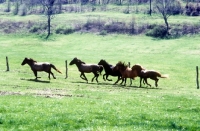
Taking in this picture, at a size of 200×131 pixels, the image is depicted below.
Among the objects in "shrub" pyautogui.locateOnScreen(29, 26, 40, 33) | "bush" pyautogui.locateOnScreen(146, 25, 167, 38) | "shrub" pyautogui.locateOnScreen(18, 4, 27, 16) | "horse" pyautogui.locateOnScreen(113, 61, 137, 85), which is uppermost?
"shrub" pyautogui.locateOnScreen(18, 4, 27, 16)

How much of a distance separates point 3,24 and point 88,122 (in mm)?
107051

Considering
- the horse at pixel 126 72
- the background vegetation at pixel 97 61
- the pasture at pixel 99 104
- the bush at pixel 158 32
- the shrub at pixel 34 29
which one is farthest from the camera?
the shrub at pixel 34 29

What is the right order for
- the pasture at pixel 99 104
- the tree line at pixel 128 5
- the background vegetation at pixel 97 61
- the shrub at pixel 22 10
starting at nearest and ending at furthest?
the pasture at pixel 99 104 < the background vegetation at pixel 97 61 < the tree line at pixel 128 5 < the shrub at pixel 22 10

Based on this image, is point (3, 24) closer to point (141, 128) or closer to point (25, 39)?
point (25, 39)

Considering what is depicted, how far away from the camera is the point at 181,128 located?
16125 mm

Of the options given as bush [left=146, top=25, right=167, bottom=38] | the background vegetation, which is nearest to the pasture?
the background vegetation

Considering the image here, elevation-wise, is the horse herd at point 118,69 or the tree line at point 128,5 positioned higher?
the tree line at point 128,5

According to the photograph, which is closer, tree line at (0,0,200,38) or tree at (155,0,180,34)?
tree at (155,0,180,34)

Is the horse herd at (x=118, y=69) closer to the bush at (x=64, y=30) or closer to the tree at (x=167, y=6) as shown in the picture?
the bush at (x=64, y=30)

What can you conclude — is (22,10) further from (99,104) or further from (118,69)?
(99,104)

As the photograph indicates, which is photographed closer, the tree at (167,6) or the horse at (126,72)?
the horse at (126,72)

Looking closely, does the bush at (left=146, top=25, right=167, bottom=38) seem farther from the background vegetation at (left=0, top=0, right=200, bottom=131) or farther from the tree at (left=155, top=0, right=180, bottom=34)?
the tree at (left=155, top=0, right=180, bottom=34)

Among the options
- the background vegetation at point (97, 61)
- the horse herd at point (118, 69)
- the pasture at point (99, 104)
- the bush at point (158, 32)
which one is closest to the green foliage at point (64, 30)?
the background vegetation at point (97, 61)

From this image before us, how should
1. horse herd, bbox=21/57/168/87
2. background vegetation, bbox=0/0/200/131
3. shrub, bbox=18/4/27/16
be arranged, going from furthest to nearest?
1. shrub, bbox=18/4/27/16
2. horse herd, bbox=21/57/168/87
3. background vegetation, bbox=0/0/200/131
